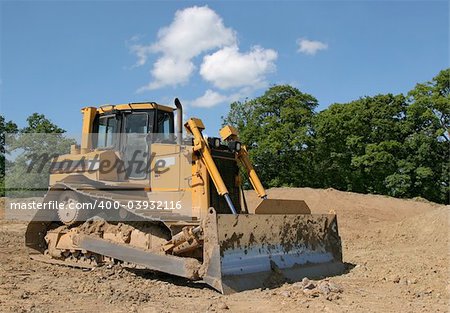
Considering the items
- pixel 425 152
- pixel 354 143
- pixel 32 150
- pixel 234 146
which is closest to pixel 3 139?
pixel 32 150

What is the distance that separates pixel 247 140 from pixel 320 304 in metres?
34.6

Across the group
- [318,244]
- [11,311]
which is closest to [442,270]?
[318,244]

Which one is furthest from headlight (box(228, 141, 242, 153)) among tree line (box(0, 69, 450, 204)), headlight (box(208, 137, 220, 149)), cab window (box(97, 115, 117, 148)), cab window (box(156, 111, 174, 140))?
tree line (box(0, 69, 450, 204))

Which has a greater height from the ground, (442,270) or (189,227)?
(189,227)

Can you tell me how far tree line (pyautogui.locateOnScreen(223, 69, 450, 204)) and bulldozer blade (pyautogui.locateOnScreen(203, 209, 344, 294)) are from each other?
90.7 ft

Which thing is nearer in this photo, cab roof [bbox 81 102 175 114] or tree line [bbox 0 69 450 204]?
cab roof [bbox 81 102 175 114]

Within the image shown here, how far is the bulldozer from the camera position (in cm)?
723

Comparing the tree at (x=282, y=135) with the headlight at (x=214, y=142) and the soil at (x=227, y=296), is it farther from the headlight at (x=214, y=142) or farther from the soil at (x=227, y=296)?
the headlight at (x=214, y=142)

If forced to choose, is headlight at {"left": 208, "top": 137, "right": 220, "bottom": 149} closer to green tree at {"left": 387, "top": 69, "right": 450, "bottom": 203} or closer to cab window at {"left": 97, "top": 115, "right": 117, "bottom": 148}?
cab window at {"left": 97, "top": 115, "right": 117, "bottom": 148}

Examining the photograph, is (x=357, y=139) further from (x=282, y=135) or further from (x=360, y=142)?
(x=282, y=135)

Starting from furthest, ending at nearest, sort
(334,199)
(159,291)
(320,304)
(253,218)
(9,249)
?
(334,199)
(9,249)
(253,218)
(159,291)
(320,304)

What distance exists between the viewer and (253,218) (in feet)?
24.9

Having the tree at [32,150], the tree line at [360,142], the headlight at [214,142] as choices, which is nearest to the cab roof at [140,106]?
the headlight at [214,142]

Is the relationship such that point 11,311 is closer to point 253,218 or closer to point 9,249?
point 253,218
